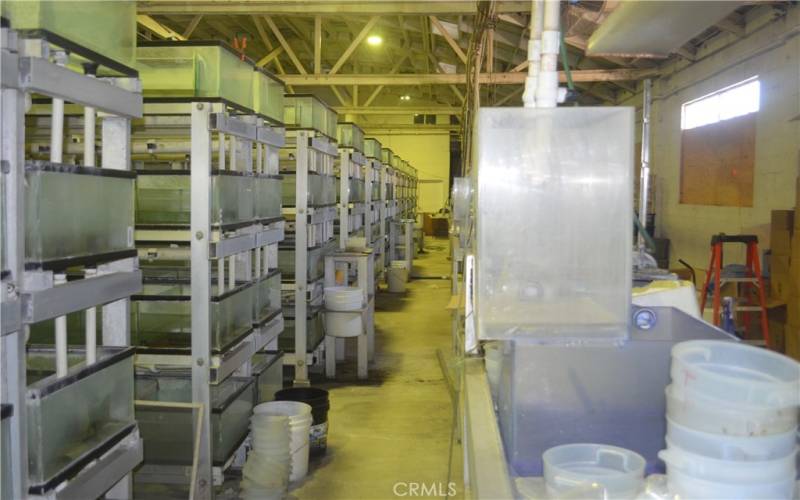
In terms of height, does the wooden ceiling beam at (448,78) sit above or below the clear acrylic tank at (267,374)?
above

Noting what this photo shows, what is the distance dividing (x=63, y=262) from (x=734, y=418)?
5.85 ft

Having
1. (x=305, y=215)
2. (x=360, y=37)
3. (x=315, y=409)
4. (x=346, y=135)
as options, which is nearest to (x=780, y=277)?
(x=305, y=215)

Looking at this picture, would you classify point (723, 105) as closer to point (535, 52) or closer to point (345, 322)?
point (345, 322)

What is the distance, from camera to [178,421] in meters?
3.65

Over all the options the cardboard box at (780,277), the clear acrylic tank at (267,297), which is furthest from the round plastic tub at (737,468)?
the cardboard box at (780,277)

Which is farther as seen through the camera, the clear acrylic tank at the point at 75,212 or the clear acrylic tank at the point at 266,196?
the clear acrylic tank at the point at 266,196

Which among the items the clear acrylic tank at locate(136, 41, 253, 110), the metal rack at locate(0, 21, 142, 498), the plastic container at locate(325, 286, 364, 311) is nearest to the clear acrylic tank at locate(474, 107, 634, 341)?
the metal rack at locate(0, 21, 142, 498)

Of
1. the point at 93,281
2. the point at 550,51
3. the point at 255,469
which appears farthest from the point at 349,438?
the point at 550,51

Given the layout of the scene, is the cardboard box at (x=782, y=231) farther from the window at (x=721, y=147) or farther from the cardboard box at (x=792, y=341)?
the window at (x=721, y=147)

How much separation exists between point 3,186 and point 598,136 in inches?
60.1

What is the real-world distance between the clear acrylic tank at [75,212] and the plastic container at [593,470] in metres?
1.47

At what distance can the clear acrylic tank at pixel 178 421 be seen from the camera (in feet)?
11.8

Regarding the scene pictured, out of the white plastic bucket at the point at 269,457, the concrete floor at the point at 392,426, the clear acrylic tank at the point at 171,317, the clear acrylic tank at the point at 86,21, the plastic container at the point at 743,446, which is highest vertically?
the clear acrylic tank at the point at 86,21

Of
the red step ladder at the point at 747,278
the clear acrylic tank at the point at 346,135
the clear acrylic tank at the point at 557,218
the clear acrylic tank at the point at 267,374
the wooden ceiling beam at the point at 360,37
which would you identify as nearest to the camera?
the clear acrylic tank at the point at 557,218
